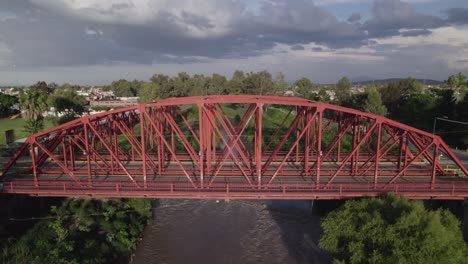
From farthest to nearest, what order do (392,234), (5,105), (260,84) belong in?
1. (260,84)
2. (5,105)
3. (392,234)

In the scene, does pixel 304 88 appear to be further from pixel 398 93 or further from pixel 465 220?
pixel 465 220

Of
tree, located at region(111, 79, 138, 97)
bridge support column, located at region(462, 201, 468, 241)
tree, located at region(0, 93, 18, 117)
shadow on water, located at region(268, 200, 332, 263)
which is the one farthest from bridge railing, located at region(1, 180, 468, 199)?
tree, located at region(111, 79, 138, 97)

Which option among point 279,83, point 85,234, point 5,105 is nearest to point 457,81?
point 279,83

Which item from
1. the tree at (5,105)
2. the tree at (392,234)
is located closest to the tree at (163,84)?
the tree at (5,105)

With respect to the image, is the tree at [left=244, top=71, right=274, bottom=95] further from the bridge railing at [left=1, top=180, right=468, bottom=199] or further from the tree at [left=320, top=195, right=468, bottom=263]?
the tree at [left=320, top=195, right=468, bottom=263]

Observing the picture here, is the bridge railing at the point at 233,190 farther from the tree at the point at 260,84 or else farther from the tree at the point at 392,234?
the tree at the point at 260,84
